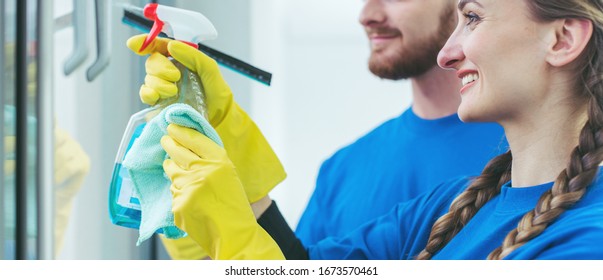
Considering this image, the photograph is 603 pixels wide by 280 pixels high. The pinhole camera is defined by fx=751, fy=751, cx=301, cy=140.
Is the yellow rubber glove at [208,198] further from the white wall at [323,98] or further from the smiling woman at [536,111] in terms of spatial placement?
the white wall at [323,98]

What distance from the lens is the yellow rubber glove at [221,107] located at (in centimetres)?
111

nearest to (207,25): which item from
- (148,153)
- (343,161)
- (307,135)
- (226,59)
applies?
(226,59)

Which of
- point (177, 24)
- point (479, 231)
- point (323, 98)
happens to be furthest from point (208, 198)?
point (323, 98)

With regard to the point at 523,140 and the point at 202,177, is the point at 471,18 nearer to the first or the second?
the point at 523,140

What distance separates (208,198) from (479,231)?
0.39 meters

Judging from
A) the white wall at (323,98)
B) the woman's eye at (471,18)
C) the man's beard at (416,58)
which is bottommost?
the white wall at (323,98)

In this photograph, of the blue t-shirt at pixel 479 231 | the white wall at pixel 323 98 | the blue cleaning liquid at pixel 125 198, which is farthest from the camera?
the white wall at pixel 323 98

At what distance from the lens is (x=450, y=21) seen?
152 centimetres

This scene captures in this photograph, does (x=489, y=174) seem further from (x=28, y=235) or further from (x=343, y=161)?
(x=28, y=235)

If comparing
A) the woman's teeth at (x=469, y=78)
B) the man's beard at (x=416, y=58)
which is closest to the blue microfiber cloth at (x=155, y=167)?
the woman's teeth at (x=469, y=78)

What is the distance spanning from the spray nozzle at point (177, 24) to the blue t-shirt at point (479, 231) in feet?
1.55

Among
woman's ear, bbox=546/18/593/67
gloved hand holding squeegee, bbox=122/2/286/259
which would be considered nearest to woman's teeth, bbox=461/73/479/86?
woman's ear, bbox=546/18/593/67

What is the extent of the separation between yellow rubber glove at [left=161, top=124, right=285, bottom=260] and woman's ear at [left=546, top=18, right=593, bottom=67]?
46 centimetres
